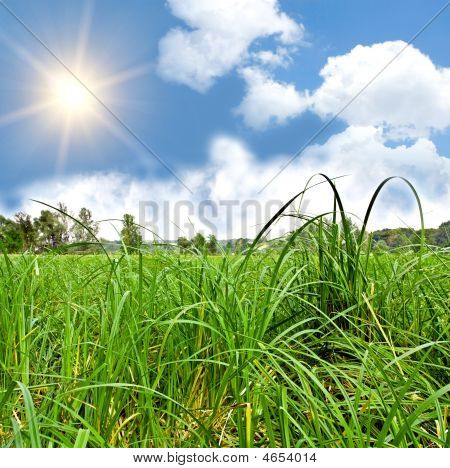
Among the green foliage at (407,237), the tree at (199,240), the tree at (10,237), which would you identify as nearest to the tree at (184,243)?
the tree at (199,240)

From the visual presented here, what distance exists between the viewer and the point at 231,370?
1318mm

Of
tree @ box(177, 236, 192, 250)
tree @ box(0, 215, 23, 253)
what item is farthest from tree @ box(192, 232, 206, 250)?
tree @ box(0, 215, 23, 253)

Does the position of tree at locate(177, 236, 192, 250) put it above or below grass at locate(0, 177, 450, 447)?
above

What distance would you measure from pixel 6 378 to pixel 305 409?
1.11 meters

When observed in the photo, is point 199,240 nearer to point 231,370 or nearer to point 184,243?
point 184,243

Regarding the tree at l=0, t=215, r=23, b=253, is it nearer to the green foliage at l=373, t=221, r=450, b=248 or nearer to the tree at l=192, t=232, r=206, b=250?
the tree at l=192, t=232, r=206, b=250

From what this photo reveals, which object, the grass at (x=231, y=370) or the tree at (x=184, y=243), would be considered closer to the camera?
the grass at (x=231, y=370)

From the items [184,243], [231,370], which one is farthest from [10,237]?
[231,370]

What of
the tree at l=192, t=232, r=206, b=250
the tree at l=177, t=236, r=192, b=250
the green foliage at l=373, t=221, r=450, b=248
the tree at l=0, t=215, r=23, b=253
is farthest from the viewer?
the tree at l=0, t=215, r=23, b=253

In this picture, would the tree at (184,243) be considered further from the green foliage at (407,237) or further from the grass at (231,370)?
the green foliage at (407,237)

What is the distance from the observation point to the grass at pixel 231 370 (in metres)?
1.21

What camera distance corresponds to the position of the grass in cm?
121
